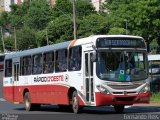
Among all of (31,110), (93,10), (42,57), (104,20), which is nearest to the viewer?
(42,57)

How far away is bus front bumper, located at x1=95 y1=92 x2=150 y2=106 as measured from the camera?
1955 cm

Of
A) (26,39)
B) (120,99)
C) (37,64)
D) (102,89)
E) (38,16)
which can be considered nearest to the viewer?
(102,89)

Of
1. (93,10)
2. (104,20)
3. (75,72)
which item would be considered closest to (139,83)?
(75,72)

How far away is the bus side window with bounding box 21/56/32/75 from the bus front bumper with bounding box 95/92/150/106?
21.6 feet

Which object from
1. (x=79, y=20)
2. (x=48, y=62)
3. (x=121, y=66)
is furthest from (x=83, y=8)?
(x=121, y=66)

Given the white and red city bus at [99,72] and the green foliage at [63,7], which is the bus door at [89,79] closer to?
the white and red city bus at [99,72]

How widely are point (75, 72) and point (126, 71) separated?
219cm

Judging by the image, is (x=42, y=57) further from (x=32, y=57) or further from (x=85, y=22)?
(x=85, y=22)

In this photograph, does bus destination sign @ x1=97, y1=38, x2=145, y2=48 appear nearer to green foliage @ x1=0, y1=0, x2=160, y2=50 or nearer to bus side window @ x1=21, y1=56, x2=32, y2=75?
bus side window @ x1=21, y1=56, x2=32, y2=75

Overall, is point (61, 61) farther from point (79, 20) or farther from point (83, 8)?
point (83, 8)

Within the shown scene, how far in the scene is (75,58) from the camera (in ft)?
69.8

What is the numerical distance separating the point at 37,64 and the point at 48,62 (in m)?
1.24

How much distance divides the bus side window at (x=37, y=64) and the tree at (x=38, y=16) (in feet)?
318

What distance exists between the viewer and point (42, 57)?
24156 mm
